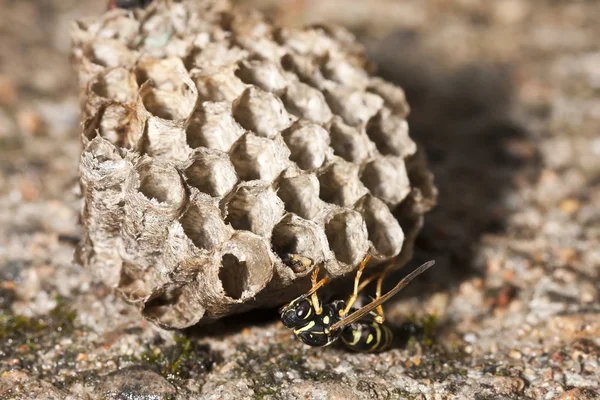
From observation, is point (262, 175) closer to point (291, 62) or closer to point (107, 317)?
point (291, 62)

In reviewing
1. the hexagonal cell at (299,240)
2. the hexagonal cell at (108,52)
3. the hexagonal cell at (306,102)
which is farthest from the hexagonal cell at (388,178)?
the hexagonal cell at (108,52)

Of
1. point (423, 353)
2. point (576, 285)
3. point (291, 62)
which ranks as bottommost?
point (423, 353)

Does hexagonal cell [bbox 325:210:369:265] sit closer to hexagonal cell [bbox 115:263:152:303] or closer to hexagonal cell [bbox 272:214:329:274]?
hexagonal cell [bbox 272:214:329:274]

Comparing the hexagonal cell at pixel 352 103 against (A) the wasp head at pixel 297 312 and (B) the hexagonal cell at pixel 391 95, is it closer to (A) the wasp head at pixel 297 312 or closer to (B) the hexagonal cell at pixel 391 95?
(B) the hexagonal cell at pixel 391 95

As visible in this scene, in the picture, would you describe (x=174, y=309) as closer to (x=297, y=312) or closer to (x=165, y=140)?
(x=297, y=312)

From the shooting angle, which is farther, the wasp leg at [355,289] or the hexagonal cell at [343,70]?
the hexagonal cell at [343,70]

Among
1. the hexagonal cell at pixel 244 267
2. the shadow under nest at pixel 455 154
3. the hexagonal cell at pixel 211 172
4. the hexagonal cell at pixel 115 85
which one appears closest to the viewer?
the hexagonal cell at pixel 244 267

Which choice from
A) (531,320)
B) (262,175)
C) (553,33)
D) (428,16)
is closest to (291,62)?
(262,175)

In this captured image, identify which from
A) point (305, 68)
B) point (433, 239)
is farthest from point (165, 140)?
point (433, 239)
